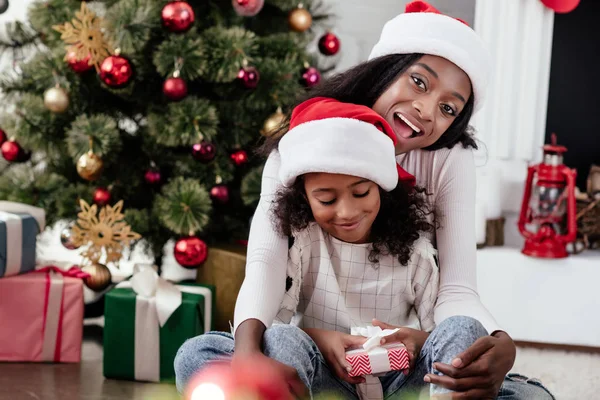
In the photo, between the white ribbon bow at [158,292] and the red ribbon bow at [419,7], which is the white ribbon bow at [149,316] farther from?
the red ribbon bow at [419,7]

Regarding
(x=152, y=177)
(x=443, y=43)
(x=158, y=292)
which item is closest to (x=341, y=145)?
(x=443, y=43)

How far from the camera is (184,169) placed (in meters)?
1.94

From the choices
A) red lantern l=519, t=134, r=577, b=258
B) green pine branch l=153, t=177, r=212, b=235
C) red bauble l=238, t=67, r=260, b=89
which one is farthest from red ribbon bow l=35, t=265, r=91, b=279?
red lantern l=519, t=134, r=577, b=258

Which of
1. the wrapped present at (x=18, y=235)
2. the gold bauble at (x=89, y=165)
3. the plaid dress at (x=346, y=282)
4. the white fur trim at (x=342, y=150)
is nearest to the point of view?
the white fur trim at (x=342, y=150)

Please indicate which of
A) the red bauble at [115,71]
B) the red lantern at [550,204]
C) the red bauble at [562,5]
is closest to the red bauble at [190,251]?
the red bauble at [115,71]

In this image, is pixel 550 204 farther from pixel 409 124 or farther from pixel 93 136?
pixel 93 136

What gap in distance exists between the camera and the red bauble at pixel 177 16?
1.78 m

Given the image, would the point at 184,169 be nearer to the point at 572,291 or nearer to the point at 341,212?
the point at 341,212

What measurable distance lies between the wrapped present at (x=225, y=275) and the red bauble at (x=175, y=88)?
0.42 meters

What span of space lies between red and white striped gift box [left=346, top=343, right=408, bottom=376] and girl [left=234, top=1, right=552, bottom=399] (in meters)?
0.03

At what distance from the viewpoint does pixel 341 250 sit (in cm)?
118

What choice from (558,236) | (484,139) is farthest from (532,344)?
(484,139)

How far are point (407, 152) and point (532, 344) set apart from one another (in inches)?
43.7

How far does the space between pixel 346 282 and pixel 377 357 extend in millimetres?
184
